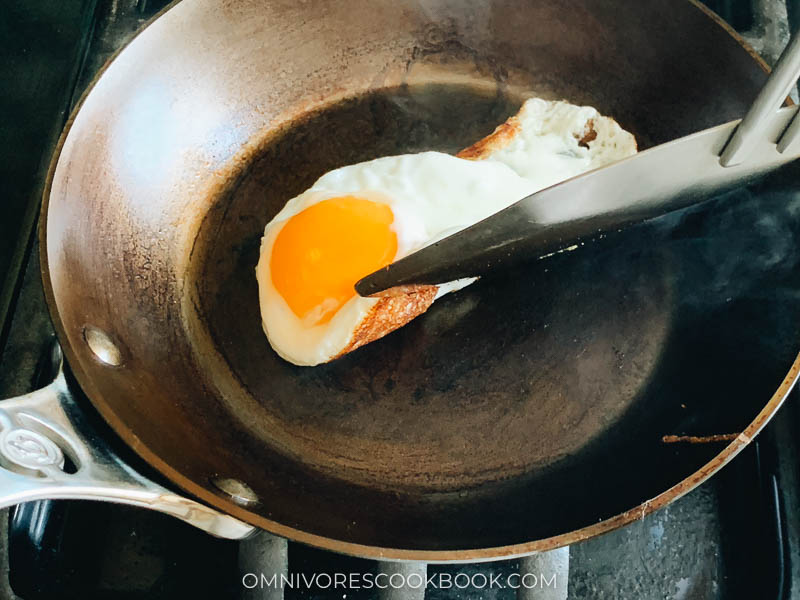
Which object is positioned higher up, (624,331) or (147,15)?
(147,15)

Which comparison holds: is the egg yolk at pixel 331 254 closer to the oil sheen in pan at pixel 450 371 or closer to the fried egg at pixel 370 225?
the fried egg at pixel 370 225

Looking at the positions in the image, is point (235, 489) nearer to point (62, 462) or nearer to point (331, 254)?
point (62, 462)

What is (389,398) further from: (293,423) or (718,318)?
(718,318)

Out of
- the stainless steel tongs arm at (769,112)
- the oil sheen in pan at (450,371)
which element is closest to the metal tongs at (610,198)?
the stainless steel tongs arm at (769,112)

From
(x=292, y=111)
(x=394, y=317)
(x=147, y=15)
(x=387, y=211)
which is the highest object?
(x=147, y=15)

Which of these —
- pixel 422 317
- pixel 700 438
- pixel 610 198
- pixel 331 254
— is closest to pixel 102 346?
pixel 331 254

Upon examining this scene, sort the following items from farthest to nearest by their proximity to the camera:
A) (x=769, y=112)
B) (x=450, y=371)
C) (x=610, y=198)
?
(x=450, y=371), (x=610, y=198), (x=769, y=112)

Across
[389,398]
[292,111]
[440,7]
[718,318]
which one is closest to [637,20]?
[440,7]
